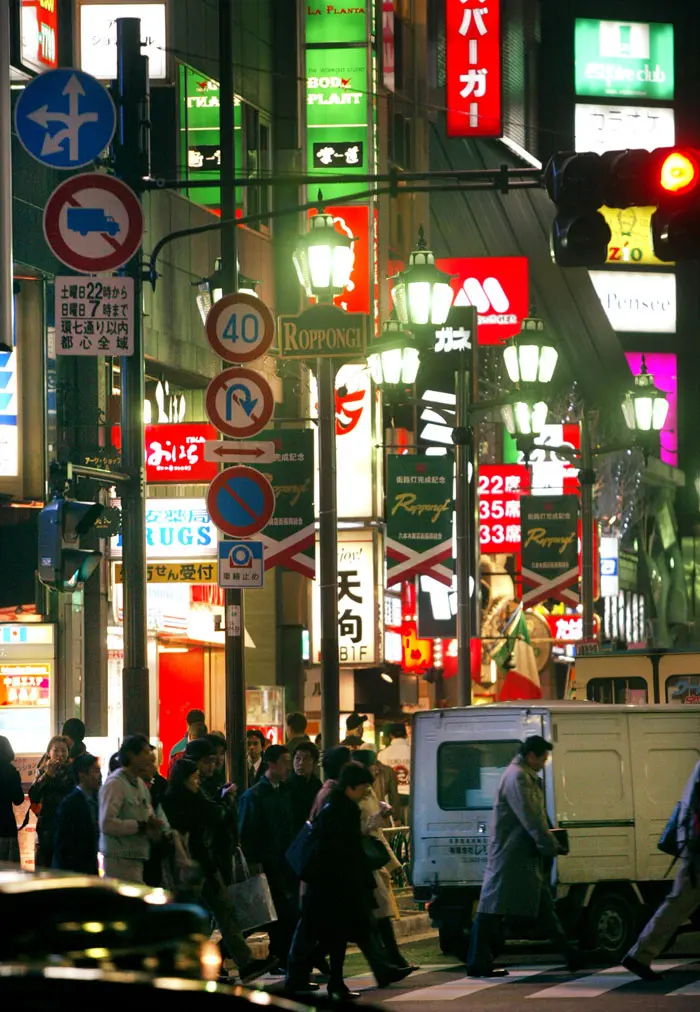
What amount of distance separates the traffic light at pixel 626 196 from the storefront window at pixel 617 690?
13302 mm

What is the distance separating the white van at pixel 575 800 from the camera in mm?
17516

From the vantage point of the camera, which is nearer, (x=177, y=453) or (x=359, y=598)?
(x=177, y=453)

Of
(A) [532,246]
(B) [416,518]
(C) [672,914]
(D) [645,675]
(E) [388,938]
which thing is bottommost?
(E) [388,938]

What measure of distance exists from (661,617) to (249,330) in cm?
5978

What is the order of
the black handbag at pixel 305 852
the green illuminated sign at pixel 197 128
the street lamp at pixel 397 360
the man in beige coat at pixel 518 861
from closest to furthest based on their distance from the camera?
the black handbag at pixel 305 852 → the man in beige coat at pixel 518 861 → the street lamp at pixel 397 360 → the green illuminated sign at pixel 197 128

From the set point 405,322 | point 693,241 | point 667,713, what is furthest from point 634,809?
point 405,322

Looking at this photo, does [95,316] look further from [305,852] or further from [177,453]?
[177,453]

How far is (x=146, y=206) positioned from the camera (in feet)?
94.3

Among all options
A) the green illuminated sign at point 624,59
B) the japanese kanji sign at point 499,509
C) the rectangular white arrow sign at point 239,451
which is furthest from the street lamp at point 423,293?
the green illuminated sign at point 624,59

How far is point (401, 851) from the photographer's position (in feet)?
73.3

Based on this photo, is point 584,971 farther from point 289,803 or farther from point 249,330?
point 249,330

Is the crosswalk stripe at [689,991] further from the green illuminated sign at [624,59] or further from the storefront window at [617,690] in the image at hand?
the green illuminated sign at [624,59]

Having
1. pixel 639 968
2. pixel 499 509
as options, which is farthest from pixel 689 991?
pixel 499 509

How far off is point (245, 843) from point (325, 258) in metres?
6.73
